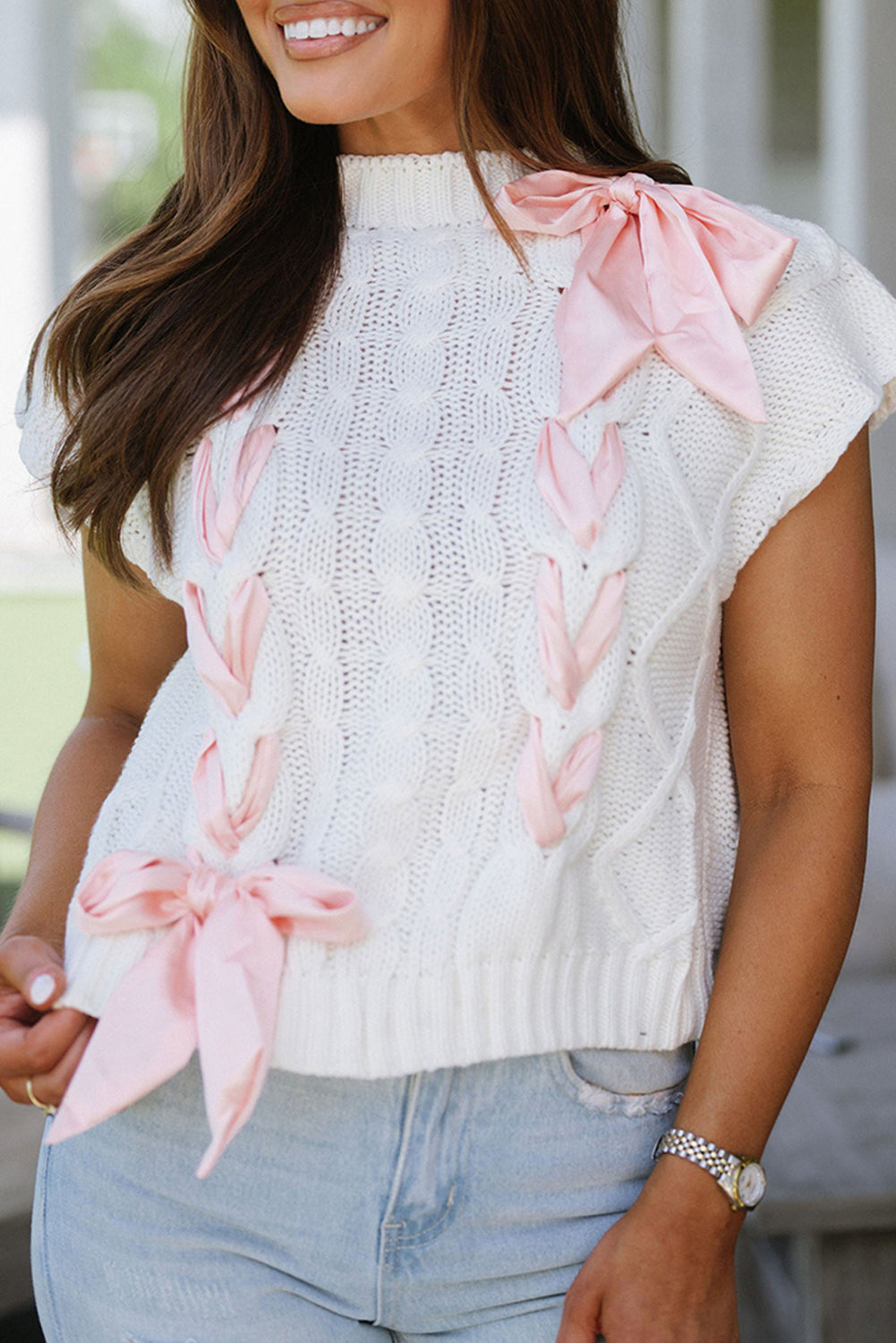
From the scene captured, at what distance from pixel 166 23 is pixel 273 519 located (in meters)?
6.80

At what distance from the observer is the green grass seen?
6012 mm

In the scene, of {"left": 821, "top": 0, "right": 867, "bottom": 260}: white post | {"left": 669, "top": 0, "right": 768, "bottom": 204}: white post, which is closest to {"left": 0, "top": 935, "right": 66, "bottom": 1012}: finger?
{"left": 821, "top": 0, "right": 867, "bottom": 260}: white post

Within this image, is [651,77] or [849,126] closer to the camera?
[849,126]

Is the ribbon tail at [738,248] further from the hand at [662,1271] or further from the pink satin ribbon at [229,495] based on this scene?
the hand at [662,1271]

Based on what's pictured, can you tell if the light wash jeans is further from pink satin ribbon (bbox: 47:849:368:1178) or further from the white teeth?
the white teeth

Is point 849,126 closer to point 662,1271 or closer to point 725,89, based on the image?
point 725,89

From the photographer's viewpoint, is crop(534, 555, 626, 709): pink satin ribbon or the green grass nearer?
crop(534, 555, 626, 709): pink satin ribbon

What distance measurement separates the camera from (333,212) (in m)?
1.33

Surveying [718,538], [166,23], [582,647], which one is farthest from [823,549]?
[166,23]

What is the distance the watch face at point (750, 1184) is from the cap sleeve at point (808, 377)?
0.41m

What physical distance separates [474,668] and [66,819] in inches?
17.5

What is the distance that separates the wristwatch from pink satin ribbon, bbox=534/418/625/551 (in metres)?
0.42

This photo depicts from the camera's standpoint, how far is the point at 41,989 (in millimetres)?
1157

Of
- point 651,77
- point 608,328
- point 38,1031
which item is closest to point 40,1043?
point 38,1031
